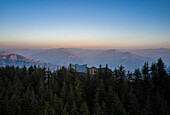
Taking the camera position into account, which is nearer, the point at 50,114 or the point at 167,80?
the point at 50,114

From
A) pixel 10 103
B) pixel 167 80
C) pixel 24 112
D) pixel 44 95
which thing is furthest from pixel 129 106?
pixel 10 103

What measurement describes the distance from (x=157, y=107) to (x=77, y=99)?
18.5 m

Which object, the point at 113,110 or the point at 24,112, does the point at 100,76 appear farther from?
the point at 24,112

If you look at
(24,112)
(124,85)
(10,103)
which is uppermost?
(124,85)

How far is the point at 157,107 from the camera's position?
30.9m

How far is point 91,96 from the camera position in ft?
120

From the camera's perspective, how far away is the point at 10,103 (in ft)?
100

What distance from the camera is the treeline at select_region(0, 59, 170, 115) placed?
29672 mm

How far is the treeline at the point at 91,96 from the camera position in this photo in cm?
2967

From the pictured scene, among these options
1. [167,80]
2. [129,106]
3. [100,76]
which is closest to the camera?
[129,106]

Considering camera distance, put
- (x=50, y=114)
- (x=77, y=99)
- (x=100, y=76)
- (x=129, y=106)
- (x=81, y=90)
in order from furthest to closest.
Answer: (x=100, y=76) → (x=81, y=90) → (x=77, y=99) → (x=129, y=106) → (x=50, y=114)

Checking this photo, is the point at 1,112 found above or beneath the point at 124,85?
beneath

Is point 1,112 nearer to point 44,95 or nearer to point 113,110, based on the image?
point 44,95

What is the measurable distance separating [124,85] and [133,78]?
628 cm
